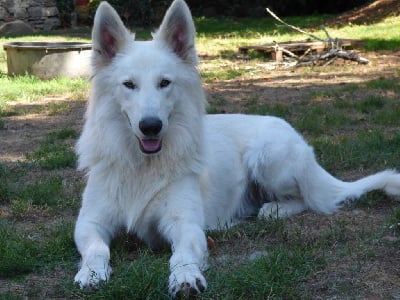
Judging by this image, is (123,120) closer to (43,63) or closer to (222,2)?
(43,63)

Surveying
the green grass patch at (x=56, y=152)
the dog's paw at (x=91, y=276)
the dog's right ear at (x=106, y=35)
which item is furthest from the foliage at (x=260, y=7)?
the dog's paw at (x=91, y=276)

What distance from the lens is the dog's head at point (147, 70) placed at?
3785 mm

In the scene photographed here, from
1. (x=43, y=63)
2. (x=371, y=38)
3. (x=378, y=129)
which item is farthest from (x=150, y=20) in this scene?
(x=378, y=129)

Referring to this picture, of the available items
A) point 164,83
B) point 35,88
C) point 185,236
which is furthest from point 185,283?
point 35,88

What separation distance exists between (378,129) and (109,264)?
4.28 m

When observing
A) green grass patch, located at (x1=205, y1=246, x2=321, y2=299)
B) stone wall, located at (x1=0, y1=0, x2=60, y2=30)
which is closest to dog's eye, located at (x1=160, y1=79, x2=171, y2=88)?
green grass patch, located at (x1=205, y1=246, x2=321, y2=299)

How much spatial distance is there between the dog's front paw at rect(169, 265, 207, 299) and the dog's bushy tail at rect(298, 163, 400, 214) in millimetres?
1862

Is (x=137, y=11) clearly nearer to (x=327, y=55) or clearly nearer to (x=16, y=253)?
(x=327, y=55)

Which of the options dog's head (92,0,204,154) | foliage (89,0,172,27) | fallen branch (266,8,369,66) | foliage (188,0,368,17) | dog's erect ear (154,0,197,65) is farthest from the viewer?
foliage (188,0,368,17)

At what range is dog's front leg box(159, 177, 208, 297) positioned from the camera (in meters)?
3.13

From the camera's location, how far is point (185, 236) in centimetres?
366

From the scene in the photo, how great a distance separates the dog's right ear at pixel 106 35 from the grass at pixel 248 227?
1088 mm

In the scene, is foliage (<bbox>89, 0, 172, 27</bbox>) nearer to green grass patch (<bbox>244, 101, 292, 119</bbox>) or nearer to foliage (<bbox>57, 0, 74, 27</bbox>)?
foliage (<bbox>57, 0, 74, 27</bbox>)

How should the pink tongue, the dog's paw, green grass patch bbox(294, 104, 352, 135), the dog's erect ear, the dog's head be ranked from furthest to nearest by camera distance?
1. green grass patch bbox(294, 104, 352, 135)
2. the dog's erect ear
3. the pink tongue
4. the dog's head
5. the dog's paw
